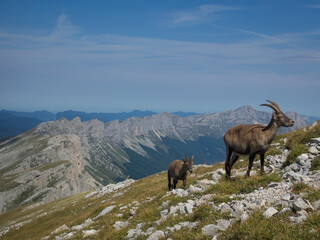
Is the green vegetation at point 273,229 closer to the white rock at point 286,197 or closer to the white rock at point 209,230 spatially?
the white rock at point 209,230

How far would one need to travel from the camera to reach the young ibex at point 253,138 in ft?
42.5

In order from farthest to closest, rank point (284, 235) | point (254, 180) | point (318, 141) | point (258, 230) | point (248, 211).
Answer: point (318, 141) < point (254, 180) < point (248, 211) < point (258, 230) < point (284, 235)

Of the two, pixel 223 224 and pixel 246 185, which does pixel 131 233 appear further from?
pixel 246 185

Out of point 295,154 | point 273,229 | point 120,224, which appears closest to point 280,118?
point 295,154

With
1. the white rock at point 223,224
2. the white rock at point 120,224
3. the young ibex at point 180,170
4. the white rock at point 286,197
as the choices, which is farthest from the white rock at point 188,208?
the young ibex at point 180,170

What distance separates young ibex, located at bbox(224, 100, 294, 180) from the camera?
42.5 feet

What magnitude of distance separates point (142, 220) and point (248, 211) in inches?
232

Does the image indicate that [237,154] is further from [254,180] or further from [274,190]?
[274,190]

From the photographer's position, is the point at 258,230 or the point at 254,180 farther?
the point at 254,180

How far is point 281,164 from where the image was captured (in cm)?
1545

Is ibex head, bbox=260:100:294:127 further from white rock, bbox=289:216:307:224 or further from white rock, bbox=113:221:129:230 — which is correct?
white rock, bbox=113:221:129:230

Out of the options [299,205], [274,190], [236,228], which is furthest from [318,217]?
[274,190]

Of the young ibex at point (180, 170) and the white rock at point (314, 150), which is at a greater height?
the white rock at point (314, 150)

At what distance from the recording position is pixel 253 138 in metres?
13.0
